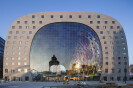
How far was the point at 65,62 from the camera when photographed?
83000mm

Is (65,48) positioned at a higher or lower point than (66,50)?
higher

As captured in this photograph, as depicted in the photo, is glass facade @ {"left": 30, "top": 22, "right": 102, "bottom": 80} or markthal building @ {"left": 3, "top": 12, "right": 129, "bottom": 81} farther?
markthal building @ {"left": 3, "top": 12, "right": 129, "bottom": 81}

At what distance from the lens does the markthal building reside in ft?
271

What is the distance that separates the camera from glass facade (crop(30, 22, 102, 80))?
82.4 meters

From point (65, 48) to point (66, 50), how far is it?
3.35 ft

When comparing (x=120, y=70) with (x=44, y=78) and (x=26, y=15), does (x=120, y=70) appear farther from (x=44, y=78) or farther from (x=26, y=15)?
(x=26, y=15)

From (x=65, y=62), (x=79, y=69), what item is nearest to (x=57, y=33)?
(x=65, y=62)

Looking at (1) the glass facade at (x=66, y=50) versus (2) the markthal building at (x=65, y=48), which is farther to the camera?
(2) the markthal building at (x=65, y=48)

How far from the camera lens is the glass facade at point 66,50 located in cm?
8238

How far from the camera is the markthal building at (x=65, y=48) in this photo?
82.5 meters

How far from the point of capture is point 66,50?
84.0 m

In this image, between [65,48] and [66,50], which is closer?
[66,50]

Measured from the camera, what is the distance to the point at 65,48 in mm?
84125

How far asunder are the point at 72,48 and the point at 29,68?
21.2 m
